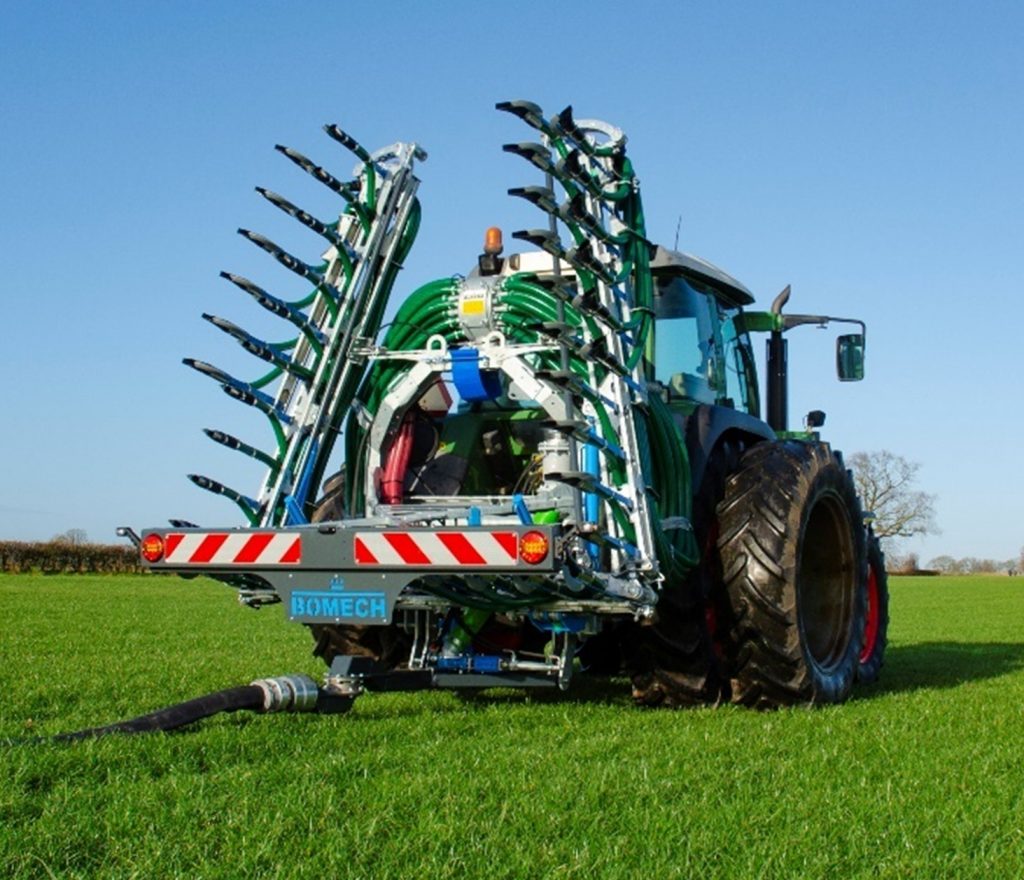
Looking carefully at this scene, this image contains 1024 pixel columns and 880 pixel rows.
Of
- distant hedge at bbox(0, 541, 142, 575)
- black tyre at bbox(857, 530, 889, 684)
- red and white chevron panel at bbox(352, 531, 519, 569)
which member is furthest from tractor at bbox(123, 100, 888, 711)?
distant hedge at bbox(0, 541, 142, 575)

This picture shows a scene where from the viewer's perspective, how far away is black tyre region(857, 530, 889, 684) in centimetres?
888

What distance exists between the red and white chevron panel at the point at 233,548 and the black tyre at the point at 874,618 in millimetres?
4249

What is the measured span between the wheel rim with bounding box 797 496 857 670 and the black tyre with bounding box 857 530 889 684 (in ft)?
2.19

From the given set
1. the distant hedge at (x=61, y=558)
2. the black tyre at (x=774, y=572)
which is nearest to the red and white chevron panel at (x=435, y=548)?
the black tyre at (x=774, y=572)

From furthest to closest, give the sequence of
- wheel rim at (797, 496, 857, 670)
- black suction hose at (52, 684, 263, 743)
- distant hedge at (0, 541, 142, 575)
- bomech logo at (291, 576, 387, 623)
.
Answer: distant hedge at (0, 541, 142, 575), wheel rim at (797, 496, 857, 670), bomech logo at (291, 576, 387, 623), black suction hose at (52, 684, 263, 743)

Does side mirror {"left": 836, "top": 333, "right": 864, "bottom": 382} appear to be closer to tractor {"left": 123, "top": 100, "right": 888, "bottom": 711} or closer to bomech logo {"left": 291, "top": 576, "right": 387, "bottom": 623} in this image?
tractor {"left": 123, "top": 100, "right": 888, "bottom": 711}

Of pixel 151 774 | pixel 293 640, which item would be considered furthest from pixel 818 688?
pixel 293 640

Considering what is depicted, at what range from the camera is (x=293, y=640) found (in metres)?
13.1

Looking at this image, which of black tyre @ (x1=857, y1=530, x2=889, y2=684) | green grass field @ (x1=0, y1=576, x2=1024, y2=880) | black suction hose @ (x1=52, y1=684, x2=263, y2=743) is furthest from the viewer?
black tyre @ (x1=857, y1=530, x2=889, y2=684)

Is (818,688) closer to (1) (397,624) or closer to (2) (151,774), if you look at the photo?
(1) (397,624)

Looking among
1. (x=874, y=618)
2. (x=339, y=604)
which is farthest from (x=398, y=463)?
(x=874, y=618)

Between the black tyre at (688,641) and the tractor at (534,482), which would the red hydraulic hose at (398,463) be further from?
the black tyre at (688,641)

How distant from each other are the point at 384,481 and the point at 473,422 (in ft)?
2.05

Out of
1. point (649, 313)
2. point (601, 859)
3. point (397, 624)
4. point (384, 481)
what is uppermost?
point (649, 313)
